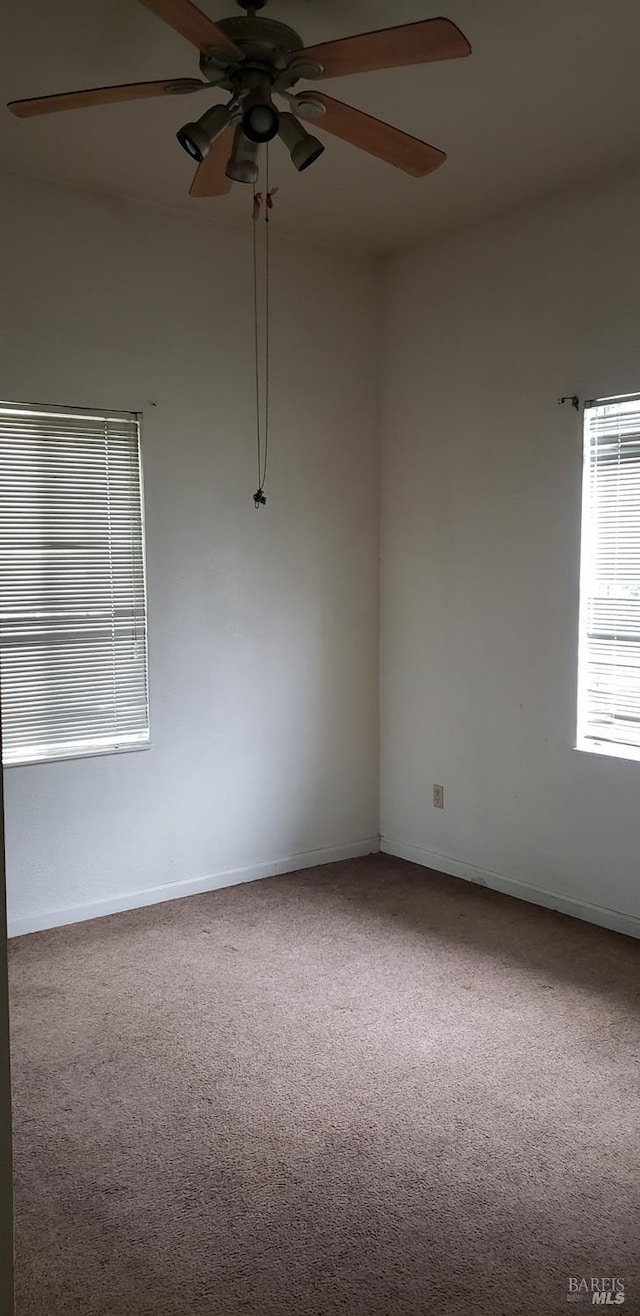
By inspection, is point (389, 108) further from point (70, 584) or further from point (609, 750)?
point (609, 750)

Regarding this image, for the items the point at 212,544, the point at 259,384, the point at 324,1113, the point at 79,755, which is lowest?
the point at 324,1113

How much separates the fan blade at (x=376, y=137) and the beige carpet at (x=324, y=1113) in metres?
2.53

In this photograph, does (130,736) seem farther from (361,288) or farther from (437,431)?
(361,288)

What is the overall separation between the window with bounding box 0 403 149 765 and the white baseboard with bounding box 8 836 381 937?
0.63m

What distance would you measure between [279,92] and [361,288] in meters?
2.23

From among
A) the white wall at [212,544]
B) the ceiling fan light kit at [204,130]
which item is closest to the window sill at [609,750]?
the white wall at [212,544]

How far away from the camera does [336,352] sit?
4.53m

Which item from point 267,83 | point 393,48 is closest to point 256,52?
point 267,83

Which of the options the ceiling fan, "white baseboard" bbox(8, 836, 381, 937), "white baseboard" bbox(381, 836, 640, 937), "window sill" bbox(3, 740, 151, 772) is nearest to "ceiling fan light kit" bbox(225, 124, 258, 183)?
the ceiling fan

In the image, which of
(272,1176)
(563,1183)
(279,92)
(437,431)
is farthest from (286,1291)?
(437,431)

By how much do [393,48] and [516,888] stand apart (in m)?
3.15

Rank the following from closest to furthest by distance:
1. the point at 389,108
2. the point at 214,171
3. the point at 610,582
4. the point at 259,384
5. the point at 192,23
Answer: the point at 192,23 < the point at 214,171 < the point at 389,108 < the point at 610,582 < the point at 259,384

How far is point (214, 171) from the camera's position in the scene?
9.02 feet

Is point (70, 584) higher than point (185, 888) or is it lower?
higher
